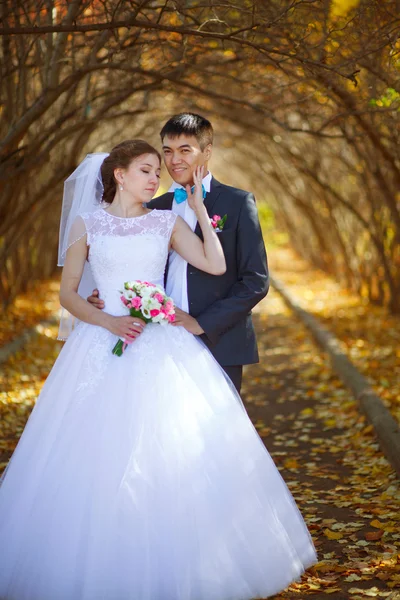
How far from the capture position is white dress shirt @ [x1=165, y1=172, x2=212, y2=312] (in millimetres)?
4113

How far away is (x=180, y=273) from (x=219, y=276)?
20 centimetres

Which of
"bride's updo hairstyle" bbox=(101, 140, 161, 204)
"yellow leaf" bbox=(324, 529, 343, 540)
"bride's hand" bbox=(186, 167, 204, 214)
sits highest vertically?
"bride's updo hairstyle" bbox=(101, 140, 161, 204)

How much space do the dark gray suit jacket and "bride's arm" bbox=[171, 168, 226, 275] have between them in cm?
15

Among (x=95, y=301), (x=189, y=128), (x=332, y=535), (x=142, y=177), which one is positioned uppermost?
(x=189, y=128)

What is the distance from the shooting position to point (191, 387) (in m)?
3.80

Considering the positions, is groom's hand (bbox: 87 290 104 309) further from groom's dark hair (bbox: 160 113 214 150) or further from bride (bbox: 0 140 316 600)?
groom's dark hair (bbox: 160 113 214 150)

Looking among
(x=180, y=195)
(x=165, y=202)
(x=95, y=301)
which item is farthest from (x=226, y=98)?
(x=95, y=301)

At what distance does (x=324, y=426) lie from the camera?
720 cm

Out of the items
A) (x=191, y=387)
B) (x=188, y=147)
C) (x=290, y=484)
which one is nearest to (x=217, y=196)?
(x=188, y=147)

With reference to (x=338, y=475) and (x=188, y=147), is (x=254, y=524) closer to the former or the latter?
(x=188, y=147)

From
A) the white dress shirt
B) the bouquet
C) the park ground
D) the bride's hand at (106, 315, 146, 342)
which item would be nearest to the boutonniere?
the white dress shirt

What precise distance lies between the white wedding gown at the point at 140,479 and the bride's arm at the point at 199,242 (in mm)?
84

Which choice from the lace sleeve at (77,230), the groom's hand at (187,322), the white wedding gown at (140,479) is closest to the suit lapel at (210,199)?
the white wedding gown at (140,479)

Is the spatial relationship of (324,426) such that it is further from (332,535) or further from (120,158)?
(120,158)
